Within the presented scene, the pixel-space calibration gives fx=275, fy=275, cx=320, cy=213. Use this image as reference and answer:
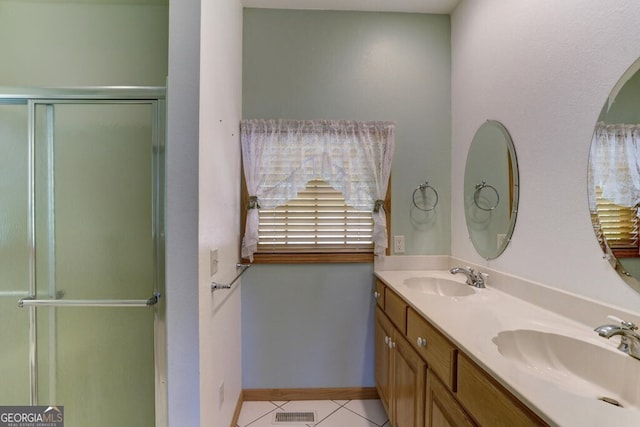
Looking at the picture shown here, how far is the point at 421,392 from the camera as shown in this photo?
1.23 m

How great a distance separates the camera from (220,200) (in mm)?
1491

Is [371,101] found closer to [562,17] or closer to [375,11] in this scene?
[375,11]

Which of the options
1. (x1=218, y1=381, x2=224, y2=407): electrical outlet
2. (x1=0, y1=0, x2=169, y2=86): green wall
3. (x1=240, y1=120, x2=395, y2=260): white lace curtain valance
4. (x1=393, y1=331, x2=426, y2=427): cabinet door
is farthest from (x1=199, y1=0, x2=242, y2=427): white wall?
(x1=393, y1=331, x2=426, y2=427): cabinet door

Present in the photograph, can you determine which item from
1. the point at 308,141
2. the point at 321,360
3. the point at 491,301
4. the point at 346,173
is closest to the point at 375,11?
the point at 308,141

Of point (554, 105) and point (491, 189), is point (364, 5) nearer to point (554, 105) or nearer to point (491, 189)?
point (554, 105)

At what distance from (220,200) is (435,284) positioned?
57.6 inches

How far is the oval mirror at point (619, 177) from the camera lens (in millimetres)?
929

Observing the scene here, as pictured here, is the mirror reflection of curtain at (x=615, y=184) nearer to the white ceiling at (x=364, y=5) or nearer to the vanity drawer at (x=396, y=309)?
→ the vanity drawer at (x=396, y=309)

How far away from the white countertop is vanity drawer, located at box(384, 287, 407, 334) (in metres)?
0.06

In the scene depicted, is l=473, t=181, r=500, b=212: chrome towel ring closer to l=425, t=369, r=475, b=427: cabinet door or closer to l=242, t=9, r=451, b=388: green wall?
l=242, t=9, r=451, b=388: green wall

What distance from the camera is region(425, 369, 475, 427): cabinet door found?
3.06ft

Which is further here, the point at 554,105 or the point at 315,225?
the point at 315,225

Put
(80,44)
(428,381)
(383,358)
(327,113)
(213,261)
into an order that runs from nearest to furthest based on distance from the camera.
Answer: (428,381) < (213,261) < (80,44) < (383,358) < (327,113)

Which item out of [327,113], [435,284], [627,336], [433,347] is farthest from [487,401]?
[327,113]
